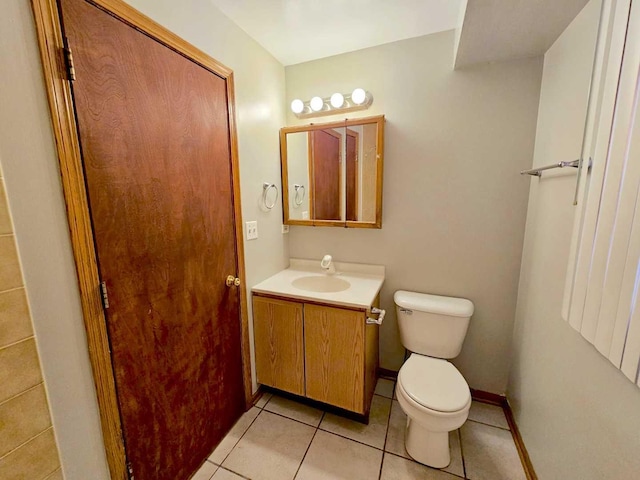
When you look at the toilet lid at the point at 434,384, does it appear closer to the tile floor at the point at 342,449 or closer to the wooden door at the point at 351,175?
the tile floor at the point at 342,449

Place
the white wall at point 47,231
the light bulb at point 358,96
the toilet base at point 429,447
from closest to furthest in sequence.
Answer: the white wall at point 47,231, the toilet base at point 429,447, the light bulb at point 358,96

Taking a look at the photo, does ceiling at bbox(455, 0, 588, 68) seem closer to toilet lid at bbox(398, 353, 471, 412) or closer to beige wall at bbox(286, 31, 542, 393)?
beige wall at bbox(286, 31, 542, 393)

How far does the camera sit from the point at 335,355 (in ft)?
5.05

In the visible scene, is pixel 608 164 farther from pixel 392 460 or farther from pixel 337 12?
pixel 392 460

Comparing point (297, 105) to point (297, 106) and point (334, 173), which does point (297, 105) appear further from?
point (334, 173)

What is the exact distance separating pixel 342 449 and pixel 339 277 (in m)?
1.01

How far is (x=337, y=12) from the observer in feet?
4.54

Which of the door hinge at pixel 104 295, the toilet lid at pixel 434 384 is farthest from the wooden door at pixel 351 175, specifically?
the door hinge at pixel 104 295

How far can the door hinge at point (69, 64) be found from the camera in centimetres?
76

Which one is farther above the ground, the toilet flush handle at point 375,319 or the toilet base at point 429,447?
the toilet flush handle at point 375,319

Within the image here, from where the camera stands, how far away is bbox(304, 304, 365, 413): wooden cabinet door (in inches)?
58.4

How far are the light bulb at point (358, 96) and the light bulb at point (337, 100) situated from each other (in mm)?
74

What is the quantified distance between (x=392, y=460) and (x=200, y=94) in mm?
2091

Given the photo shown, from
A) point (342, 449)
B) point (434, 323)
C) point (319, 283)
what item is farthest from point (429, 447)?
point (319, 283)
